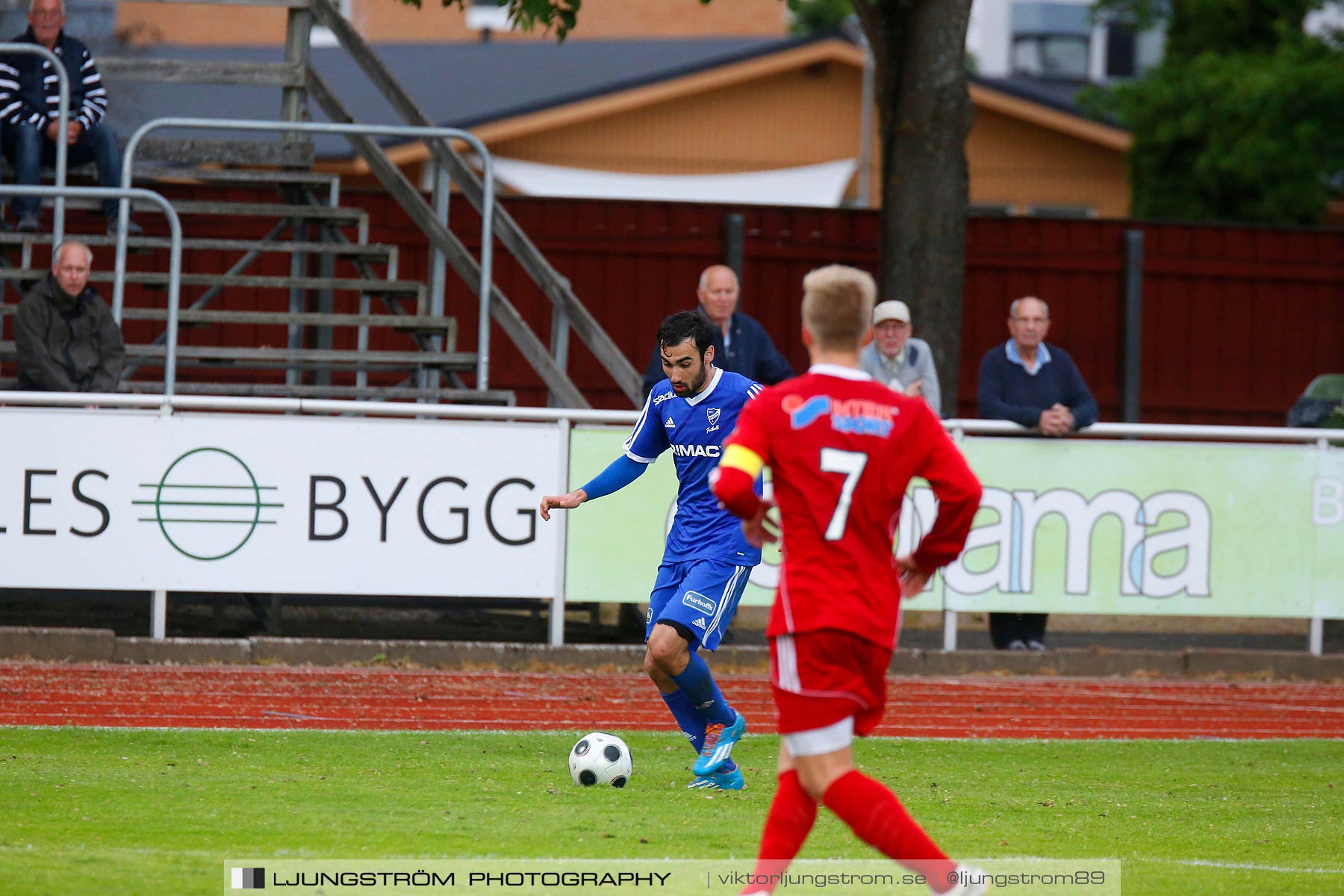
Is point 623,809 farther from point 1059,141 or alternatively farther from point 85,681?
point 1059,141

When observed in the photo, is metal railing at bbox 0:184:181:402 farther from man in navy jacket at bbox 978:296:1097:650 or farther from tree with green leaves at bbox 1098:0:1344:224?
tree with green leaves at bbox 1098:0:1344:224

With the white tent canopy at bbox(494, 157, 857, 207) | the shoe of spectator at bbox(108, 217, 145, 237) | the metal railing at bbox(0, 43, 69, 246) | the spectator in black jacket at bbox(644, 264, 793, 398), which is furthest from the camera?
the white tent canopy at bbox(494, 157, 857, 207)

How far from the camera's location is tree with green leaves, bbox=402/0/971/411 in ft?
46.5

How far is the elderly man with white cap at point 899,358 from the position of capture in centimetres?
1187

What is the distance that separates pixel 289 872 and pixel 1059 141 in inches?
939

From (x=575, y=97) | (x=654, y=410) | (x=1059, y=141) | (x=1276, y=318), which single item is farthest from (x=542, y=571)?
(x=1059, y=141)

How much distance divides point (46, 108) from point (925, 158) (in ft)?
22.1

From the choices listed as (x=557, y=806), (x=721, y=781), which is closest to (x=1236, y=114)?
(x=721, y=781)

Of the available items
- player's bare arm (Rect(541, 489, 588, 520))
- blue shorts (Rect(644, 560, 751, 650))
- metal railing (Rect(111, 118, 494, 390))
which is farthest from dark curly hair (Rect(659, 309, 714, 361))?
metal railing (Rect(111, 118, 494, 390))

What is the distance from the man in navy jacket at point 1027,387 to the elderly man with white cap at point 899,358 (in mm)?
544

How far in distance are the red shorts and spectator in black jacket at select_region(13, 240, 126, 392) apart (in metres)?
7.75

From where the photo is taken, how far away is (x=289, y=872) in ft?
19.0

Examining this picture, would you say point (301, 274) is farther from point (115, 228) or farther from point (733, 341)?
point (733, 341)

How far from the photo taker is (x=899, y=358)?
39.3 feet
